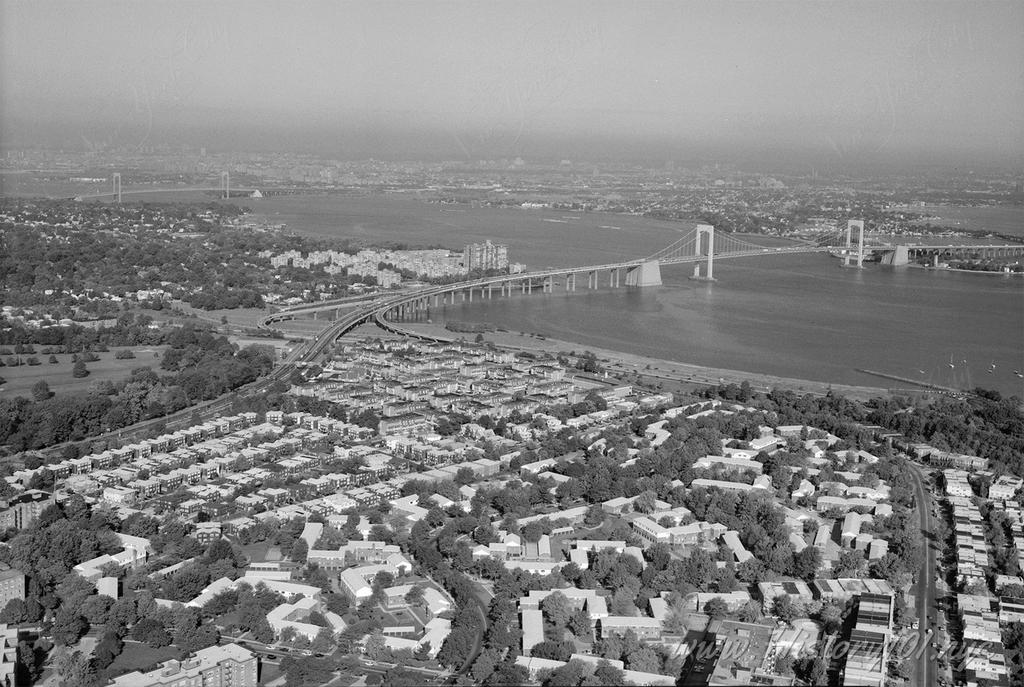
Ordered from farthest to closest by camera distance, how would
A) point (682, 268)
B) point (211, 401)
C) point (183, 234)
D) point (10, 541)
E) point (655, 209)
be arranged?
point (655, 209), point (183, 234), point (682, 268), point (211, 401), point (10, 541)

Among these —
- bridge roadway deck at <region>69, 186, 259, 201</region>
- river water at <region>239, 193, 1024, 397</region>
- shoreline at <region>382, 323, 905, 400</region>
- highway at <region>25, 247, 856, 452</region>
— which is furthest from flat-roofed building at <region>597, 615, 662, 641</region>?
bridge roadway deck at <region>69, 186, 259, 201</region>

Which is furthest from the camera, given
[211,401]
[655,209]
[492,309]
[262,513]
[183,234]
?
[655,209]

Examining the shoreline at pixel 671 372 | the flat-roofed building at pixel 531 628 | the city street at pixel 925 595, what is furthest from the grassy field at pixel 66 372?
the city street at pixel 925 595

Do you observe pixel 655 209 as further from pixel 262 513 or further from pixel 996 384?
pixel 262 513

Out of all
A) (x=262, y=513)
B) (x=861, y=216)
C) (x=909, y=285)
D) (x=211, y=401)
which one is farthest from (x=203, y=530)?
(x=861, y=216)

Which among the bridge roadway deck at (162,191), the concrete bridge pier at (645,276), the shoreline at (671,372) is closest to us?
the shoreline at (671,372)

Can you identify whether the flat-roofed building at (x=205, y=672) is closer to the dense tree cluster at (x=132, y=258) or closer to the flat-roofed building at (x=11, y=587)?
the flat-roofed building at (x=11, y=587)

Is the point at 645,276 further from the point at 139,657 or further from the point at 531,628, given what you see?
the point at 139,657
